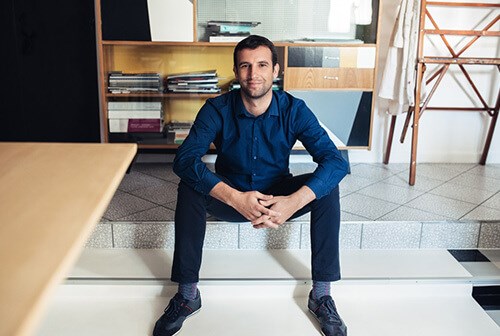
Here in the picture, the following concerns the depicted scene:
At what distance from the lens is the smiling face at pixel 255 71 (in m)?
1.94

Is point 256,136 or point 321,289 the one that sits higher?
point 256,136

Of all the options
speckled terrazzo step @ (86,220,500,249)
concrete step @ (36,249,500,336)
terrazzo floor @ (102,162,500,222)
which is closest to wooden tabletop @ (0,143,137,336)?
concrete step @ (36,249,500,336)

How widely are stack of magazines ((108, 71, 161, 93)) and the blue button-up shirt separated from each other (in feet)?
3.80

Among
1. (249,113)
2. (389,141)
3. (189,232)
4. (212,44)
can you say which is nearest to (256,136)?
(249,113)

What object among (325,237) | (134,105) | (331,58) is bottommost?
(325,237)

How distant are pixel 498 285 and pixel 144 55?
2.17 meters

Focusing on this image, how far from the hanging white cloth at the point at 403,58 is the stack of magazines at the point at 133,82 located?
1307 millimetres

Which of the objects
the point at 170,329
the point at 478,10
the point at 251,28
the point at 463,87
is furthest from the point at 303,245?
the point at 478,10

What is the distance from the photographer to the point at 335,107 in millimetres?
3133

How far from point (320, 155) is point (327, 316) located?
1.87ft

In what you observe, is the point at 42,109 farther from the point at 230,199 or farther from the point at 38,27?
the point at 230,199

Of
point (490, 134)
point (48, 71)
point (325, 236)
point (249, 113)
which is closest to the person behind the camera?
point (325, 236)

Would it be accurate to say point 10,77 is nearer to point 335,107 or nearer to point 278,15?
point 278,15

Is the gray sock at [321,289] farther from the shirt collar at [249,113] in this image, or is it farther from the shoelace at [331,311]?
the shirt collar at [249,113]
